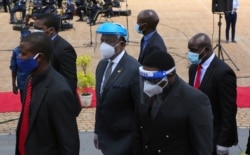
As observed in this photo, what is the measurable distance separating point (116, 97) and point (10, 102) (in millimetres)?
6040

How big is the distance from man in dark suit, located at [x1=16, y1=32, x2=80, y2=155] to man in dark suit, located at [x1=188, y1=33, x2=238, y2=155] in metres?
1.58

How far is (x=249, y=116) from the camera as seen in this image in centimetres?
901

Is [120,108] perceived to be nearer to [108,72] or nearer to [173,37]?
[108,72]

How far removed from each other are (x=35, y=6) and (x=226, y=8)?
11.2m

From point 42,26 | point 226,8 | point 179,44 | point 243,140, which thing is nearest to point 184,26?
point 179,44

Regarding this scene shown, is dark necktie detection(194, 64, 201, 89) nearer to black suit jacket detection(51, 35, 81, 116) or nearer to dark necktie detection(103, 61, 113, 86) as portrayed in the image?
dark necktie detection(103, 61, 113, 86)

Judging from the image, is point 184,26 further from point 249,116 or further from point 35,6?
point 249,116

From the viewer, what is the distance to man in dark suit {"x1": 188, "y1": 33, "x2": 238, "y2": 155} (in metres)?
4.71

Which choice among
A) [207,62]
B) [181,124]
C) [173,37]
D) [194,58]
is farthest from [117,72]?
[173,37]

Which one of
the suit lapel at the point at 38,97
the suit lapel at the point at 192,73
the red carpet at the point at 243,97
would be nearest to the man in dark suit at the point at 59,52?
the suit lapel at the point at 192,73

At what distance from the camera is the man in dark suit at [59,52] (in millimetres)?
5871

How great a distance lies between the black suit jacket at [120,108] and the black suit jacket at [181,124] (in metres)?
1.17

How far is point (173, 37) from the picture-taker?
18.7 m

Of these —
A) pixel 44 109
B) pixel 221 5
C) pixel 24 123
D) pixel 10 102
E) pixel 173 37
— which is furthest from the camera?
pixel 173 37
